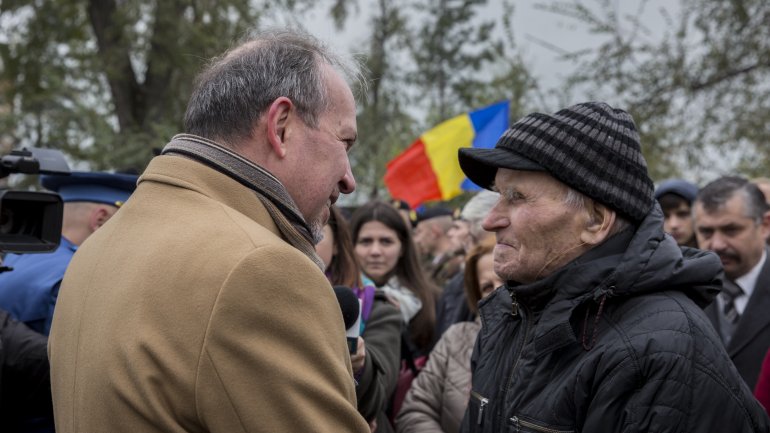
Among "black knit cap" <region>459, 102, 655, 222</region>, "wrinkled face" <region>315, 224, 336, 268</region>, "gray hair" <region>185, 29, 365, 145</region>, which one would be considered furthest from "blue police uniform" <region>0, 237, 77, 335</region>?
"black knit cap" <region>459, 102, 655, 222</region>

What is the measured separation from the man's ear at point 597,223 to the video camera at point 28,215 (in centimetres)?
174

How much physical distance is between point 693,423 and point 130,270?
145cm

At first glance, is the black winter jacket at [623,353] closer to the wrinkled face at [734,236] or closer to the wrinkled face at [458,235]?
the wrinkled face at [734,236]

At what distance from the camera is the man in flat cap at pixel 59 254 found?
3572 millimetres

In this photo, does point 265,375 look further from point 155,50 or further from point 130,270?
point 155,50

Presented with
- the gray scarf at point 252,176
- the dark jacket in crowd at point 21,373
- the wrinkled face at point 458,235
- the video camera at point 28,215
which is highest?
the gray scarf at point 252,176

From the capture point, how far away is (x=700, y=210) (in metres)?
4.93

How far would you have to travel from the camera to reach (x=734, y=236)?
15.4 ft

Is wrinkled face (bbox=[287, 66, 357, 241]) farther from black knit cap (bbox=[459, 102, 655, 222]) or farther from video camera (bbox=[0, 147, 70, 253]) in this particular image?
video camera (bbox=[0, 147, 70, 253])

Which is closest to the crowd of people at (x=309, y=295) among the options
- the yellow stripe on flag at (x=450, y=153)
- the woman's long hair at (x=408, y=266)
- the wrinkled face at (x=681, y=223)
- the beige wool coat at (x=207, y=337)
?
the beige wool coat at (x=207, y=337)

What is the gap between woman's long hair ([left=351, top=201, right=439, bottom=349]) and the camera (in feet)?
16.7

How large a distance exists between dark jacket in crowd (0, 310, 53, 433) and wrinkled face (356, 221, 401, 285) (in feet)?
8.15

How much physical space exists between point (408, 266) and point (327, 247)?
4.21ft

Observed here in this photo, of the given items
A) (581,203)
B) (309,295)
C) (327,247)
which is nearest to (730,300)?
(327,247)
